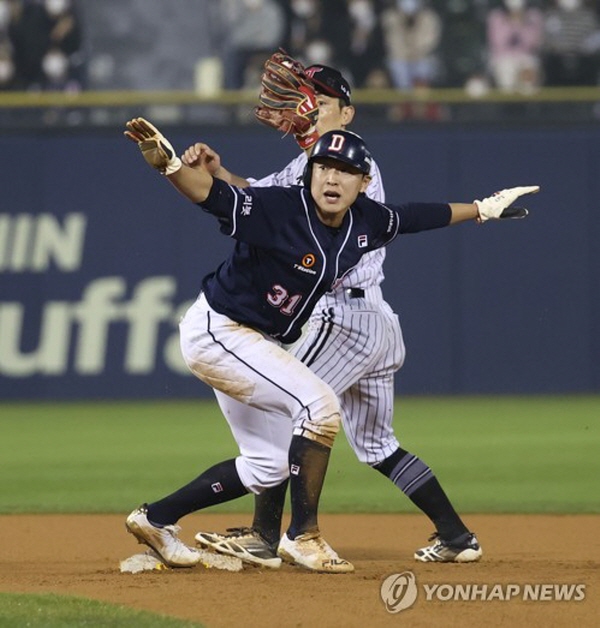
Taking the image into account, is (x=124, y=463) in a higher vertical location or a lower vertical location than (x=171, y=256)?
lower

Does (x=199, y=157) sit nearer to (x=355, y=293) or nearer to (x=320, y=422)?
(x=355, y=293)

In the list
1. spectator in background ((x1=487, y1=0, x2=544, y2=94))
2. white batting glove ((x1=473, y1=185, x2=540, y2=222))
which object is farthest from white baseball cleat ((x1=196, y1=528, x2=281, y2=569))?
spectator in background ((x1=487, y1=0, x2=544, y2=94))

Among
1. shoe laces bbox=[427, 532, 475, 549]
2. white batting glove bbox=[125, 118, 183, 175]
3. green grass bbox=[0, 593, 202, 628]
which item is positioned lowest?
shoe laces bbox=[427, 532, 475, 549]

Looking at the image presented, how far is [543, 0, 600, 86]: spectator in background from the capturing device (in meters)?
13.9

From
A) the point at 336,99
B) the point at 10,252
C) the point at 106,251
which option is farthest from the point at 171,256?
the point at 336,99

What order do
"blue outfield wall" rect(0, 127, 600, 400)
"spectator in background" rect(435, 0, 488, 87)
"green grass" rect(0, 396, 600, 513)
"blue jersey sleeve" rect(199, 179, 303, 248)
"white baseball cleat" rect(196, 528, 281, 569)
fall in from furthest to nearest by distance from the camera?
"spectator in background" rect(435, 0, 488, 87) → "blue outfield wall" rect(0, 127, 600, 400) → "green grass" rect(0, 396, 600, 513) → "white baseball cleat" rect(196, 528, 281, 569) → "blue jersey sleeve" rect(199, 179, 303, 248)

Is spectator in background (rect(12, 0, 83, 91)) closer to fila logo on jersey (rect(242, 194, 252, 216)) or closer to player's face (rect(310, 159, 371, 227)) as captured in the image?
player's face (rect(310, 159, 371, 227))

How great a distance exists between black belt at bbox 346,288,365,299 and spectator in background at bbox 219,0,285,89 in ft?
25.9

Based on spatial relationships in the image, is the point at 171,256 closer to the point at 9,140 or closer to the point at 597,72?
the point at 9,140

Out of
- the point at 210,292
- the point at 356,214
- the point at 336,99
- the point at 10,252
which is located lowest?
the point at 10,252

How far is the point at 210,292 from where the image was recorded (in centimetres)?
560

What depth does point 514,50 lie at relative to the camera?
14000mm

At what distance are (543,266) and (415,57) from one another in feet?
7.77

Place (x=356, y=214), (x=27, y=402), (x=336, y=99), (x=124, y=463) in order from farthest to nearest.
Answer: (x=27, y=402) < (x=124, y=463) < (x=336, y=99) < (x=356, y=214)
